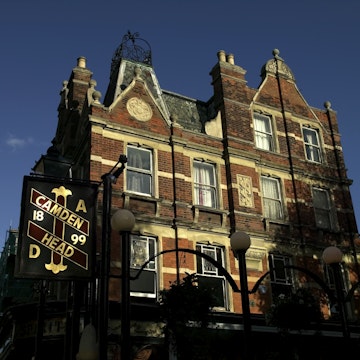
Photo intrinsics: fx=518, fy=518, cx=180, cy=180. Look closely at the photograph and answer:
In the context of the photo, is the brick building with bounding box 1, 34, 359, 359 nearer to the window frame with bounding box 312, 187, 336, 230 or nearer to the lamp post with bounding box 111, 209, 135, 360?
the window frame with bounding box 312, 187, 336, 230

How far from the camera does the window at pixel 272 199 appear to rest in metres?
21.2

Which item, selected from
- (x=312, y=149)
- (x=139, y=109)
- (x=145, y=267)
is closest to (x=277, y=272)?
(x=145, y=267)

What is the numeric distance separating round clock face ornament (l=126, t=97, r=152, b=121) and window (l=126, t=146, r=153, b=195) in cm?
136

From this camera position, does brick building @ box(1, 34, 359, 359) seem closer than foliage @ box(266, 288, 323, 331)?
No

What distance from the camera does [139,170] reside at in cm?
1898

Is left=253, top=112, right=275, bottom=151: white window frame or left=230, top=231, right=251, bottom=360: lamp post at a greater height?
left=253, top=112, right=275, bottom=151: white window frame

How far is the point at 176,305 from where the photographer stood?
43.3ft

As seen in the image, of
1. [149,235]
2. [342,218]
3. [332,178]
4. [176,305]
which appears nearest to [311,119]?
[332,178]

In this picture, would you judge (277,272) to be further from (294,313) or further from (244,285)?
(244,285)

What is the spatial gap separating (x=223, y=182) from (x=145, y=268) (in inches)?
203

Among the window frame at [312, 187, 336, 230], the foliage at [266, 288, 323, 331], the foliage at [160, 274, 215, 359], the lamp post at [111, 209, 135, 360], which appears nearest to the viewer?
the lamp post at [111, 209, 135, 360]

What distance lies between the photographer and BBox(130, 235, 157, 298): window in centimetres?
1705

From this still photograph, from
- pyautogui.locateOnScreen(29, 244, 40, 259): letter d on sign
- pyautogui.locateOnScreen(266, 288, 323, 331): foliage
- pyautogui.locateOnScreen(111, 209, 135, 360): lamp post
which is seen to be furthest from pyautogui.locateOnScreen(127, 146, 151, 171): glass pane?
pyautogui.locateOnScreen(111, 209, 135, 360): lamp post

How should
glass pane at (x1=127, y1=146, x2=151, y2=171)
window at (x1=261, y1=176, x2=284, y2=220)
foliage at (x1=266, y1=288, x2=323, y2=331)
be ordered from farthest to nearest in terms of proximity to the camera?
window at (x1=261, y1=176, x2=284, y2=220), glass pane at (x1=127, y1=146, x2=151, y2=171), foliage at (x1=266, y1=288, x2=323, y2=331)
